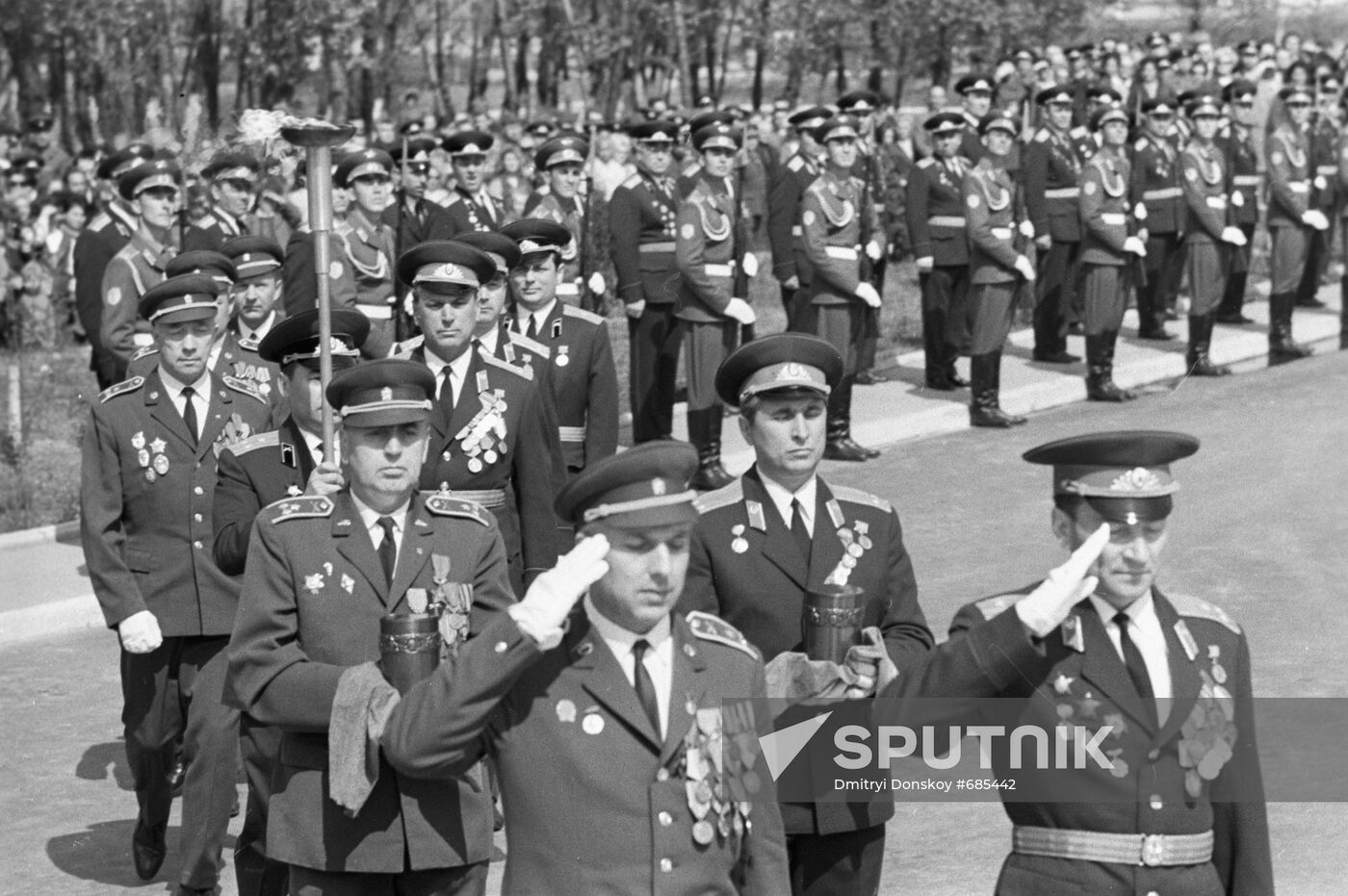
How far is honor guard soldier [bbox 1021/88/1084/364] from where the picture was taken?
1820 centimetres

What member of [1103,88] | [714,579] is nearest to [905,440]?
[1103,88]

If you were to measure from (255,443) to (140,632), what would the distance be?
2.73ft

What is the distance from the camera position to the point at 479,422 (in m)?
8.37

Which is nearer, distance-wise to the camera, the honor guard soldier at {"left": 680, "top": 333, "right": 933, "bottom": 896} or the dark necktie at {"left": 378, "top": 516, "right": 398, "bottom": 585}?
the dark necktie at {"left": 378, "top": 516, "right": 398, "bottom": 585}

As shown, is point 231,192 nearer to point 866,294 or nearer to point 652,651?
point 866,294

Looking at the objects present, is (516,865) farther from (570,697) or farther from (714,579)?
(714,579)

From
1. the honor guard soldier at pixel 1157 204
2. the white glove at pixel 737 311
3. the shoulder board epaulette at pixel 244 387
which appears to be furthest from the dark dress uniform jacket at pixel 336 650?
the honor guard soldier at pixel 1157 204

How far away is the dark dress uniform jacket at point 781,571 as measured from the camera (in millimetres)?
6086

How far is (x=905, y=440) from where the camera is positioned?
15859 mm

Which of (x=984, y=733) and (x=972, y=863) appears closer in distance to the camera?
(x=984, y=733)

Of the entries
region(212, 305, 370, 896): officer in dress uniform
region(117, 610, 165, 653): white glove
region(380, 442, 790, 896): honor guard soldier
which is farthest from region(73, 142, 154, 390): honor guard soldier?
region(380, 442, 790, 896): honor guard soldier

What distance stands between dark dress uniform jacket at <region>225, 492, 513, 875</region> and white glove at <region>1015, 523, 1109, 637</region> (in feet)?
4.86

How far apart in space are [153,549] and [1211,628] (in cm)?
428

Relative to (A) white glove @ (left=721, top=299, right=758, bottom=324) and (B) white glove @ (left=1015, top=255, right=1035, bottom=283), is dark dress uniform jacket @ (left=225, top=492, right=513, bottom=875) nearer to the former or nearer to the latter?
(A) white glove @ (left=721, top=299, right=758, bottom=324)
